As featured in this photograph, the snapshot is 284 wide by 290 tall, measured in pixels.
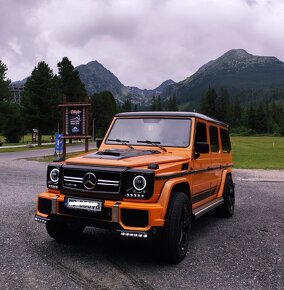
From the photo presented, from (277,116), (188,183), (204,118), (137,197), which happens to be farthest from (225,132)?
(277,116)

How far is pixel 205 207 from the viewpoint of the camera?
20.9 ft

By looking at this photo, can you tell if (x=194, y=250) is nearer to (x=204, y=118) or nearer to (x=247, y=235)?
(x=247, y=235)

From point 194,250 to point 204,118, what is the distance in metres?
2.45

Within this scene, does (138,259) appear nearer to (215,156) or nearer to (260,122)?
(215,156)

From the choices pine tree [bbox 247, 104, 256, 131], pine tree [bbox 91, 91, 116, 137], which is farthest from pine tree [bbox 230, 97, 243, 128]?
pine tree [bbox 91, 91, 116, 137]

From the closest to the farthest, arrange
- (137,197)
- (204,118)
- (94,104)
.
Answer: (137,197)
(204,118)
(94,104)

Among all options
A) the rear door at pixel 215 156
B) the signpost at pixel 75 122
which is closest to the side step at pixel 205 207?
the rear door at pixel 215 156

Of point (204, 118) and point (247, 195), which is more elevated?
point (204, 118)

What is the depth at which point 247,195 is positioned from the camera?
11602 millimetres

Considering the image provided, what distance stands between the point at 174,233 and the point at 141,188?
2.44ft

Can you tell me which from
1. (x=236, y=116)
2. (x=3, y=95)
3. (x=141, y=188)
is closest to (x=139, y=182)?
(x=141, y=188)

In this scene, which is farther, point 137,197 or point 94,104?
point 94,104

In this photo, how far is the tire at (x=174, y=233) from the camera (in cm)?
466

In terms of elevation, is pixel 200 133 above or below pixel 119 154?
above
